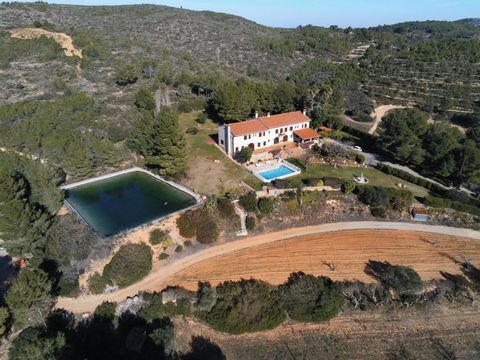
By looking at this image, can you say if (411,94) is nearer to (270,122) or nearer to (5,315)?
(270,122)

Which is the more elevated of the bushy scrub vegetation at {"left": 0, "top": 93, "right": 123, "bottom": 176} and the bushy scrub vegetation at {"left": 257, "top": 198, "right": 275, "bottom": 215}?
the bushy scrub vegetation at {"left": 0, "top": 93, "right": 123, "bottom": 176}

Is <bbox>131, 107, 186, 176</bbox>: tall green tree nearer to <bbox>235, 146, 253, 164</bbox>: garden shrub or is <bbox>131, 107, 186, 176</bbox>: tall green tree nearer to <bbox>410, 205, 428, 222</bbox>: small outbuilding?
<bbox>235, 146, 253, 164</bbox>: garden shrub

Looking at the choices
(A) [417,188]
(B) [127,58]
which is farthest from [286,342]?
(B) [127,58]

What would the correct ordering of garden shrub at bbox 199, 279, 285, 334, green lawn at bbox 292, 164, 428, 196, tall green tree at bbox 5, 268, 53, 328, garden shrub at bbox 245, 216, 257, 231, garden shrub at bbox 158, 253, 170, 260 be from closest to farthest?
1. tall green tree at bbox 5, 268, 53, 328
2. garden shrub at bbox 199, 279, 285, 334
3. garden shrub at bbox 158, 253, 170, 260
4. garden shrub at bbox 245, 216, 257, 231
5. green lawn at bbox 292, 164, 428, 196

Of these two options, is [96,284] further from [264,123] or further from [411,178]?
[411,178]

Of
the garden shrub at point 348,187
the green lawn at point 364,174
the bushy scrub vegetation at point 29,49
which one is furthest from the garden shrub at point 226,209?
the bushy scrub vegetation at point 29,49

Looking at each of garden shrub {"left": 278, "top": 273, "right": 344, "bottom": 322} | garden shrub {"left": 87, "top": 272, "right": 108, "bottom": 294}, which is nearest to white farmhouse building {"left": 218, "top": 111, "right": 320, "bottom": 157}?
garden shrub {"left": 278, "top": 273, "right": 344, "bottom": 322}

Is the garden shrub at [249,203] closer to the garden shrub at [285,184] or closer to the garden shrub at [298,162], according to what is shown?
the garden shrub at [285,184]
